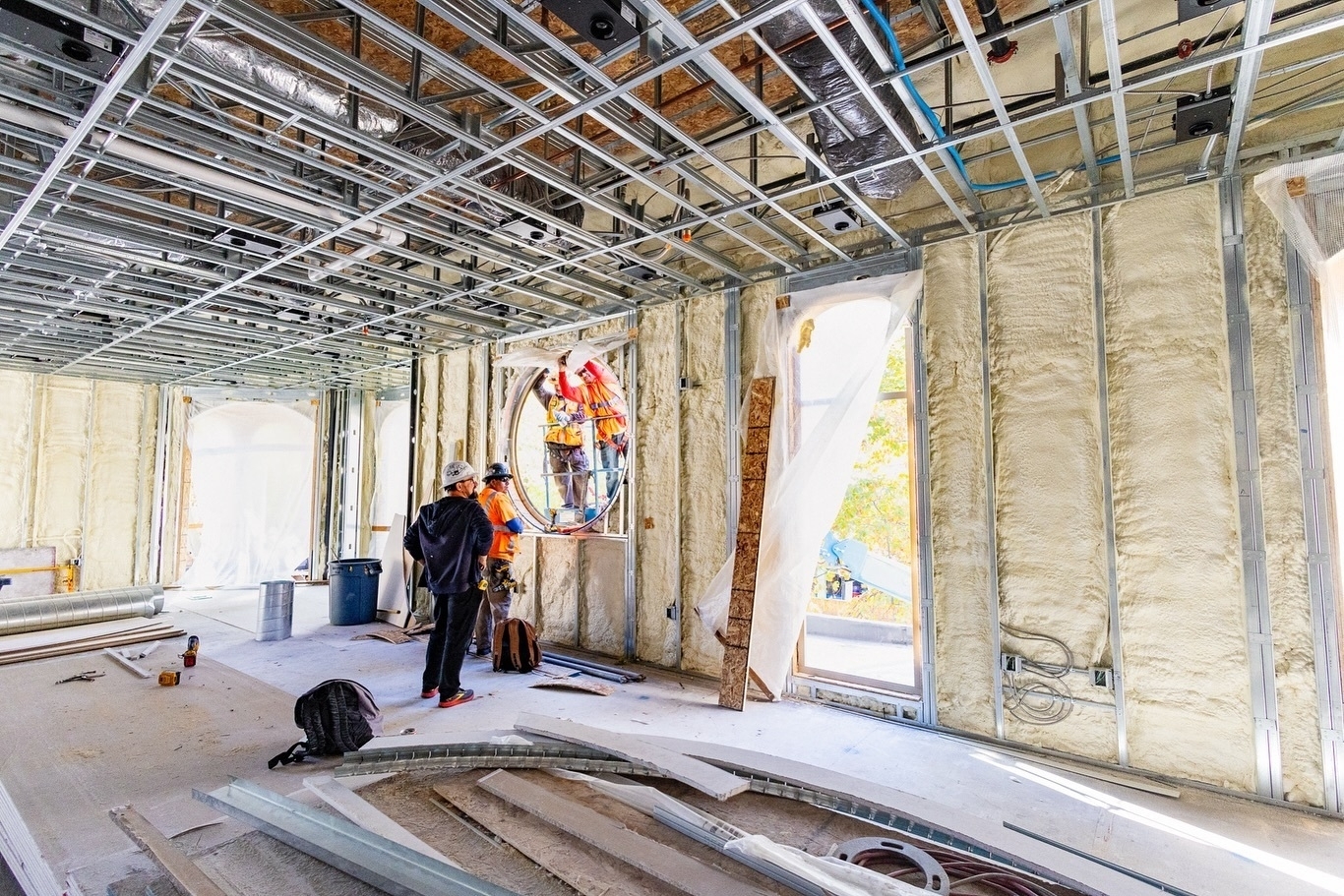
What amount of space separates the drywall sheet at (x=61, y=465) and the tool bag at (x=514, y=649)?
23.9 feet

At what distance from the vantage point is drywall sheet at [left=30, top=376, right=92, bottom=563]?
818cm

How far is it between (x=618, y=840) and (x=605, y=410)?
432cm

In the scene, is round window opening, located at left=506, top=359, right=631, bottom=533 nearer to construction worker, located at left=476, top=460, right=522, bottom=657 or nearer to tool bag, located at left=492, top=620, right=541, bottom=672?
construction worker, located at left=476, top=460, right=522, bottom=657

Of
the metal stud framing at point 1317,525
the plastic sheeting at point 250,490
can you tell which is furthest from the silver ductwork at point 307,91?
the plastic sheeting at point 250,490

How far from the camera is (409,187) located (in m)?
3.61

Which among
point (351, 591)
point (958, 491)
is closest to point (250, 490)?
point (351, 591)

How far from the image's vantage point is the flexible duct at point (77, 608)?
6441mm

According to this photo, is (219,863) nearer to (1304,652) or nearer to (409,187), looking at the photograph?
(409,187)

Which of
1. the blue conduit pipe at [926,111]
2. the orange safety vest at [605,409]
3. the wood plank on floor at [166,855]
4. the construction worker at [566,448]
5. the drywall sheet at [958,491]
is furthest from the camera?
the construction worker at [566,448]

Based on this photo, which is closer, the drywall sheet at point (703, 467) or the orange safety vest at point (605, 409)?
the drywall sheet at point (703, 467)

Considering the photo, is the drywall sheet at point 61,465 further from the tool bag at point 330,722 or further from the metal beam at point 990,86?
the metal beam at point 990,86

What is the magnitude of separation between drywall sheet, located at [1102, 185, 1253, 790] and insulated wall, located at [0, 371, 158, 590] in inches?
454

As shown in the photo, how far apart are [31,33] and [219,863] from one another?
3.04 metres

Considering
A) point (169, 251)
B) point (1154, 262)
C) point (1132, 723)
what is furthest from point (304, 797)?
point (1154, 262)
